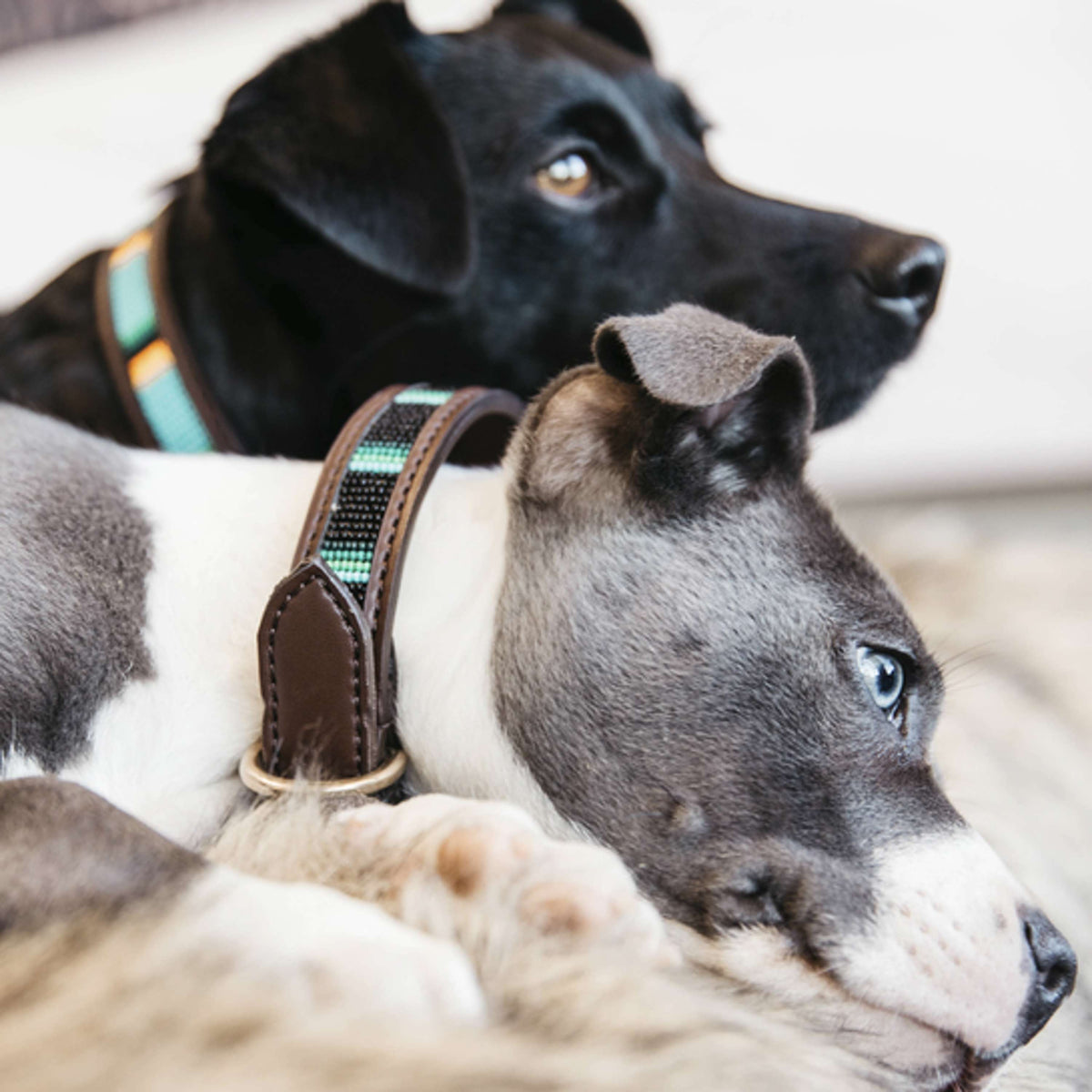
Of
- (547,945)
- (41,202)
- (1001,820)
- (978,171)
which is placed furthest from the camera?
(41,202)

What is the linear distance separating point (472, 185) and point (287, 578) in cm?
72

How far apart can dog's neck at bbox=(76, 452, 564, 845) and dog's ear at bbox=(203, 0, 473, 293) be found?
39 centimetres

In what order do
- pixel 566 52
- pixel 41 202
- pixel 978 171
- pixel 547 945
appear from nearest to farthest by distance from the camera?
pixel 547 945 → pixel 566 52 → pixel 978 171 → pixel 41 202

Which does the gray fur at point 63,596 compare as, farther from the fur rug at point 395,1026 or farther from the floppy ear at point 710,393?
the floppy ear at point 710,393

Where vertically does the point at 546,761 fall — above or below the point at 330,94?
below

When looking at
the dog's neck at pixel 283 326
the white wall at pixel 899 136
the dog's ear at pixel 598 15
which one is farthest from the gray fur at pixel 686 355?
the white wall at pixel 899 136

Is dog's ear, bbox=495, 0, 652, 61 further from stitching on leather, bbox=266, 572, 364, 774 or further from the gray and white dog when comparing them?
stitching on leather, bbox=266, 572, 364, 774

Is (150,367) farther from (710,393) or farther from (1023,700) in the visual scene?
(1023,700)

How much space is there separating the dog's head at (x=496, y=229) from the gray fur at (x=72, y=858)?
77cm

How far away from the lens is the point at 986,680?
4.61ft

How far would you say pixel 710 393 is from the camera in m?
0.82

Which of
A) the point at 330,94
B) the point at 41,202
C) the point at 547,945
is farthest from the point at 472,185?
the point at 41,202

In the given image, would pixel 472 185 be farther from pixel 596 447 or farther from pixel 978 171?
pixel 978 171

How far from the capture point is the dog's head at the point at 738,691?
823mm
